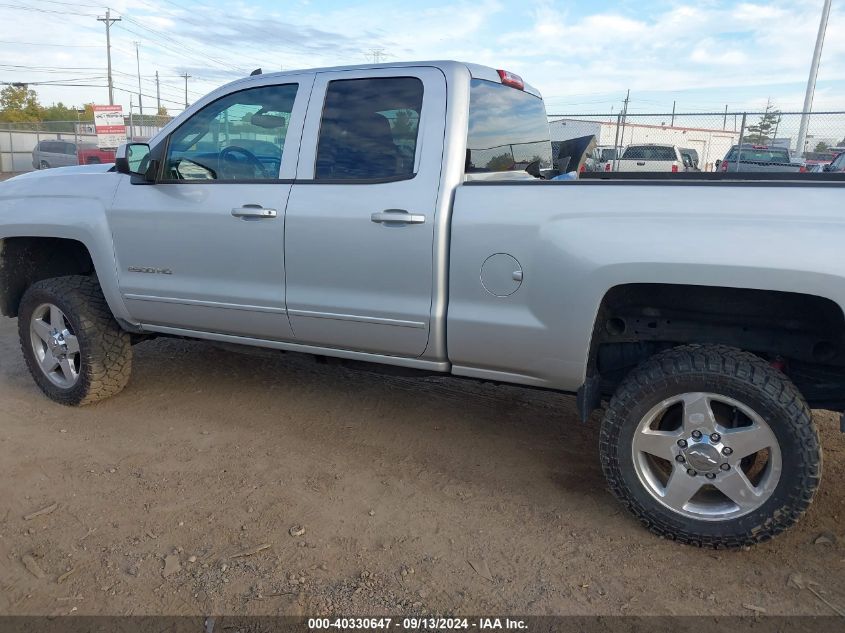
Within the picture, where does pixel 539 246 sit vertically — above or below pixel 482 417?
above

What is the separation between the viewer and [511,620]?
2.41m

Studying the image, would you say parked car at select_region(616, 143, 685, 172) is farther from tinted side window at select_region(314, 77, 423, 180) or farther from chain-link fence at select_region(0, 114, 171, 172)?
chain-link fence at select_region(0, 114, 171, 172)

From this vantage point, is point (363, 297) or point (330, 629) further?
point (363, 297)

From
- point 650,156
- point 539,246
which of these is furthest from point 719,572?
point 650,156

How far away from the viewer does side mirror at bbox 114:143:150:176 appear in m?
3.86

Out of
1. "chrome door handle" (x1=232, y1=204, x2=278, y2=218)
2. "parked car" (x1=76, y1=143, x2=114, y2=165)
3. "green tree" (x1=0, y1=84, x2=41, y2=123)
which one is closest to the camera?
"chrome door handle" (x1=232, y1=204, x2=278, y2=218)

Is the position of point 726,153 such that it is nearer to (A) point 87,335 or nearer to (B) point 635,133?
(B) point 635,133

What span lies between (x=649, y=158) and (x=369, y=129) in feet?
49.5

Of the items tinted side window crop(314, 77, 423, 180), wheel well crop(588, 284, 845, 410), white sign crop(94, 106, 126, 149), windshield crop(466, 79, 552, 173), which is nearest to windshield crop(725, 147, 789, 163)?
windshield crop(466, 79, 552, 173)

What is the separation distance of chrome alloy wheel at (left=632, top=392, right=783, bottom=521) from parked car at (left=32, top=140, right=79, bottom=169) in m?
28.1

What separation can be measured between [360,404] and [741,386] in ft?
8.08

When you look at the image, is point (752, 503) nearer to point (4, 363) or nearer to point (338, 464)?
point (338, 464)

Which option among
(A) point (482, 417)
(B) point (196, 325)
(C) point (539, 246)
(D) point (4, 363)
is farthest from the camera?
(D) point (4, 363)

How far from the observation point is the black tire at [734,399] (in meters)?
2.58
